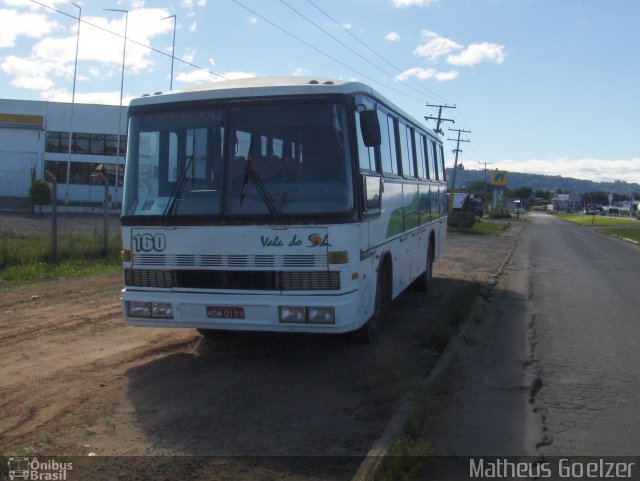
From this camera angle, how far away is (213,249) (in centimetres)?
670

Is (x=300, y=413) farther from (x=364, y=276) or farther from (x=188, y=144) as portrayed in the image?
(x=188, y=144)

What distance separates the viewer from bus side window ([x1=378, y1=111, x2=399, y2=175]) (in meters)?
8.31

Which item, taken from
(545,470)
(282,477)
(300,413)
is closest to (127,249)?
(300,413)

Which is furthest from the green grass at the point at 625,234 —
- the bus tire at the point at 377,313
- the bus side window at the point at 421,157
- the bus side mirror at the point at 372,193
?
the bus side mirror at the point at 372,193

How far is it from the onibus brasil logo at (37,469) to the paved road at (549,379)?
2656mm

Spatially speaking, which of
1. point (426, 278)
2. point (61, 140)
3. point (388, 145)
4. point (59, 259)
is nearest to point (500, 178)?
point (61, 140)

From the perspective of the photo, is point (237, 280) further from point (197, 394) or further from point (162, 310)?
point (197, 394)

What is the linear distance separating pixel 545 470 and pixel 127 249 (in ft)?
15.1

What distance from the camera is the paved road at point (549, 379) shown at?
5.23 m

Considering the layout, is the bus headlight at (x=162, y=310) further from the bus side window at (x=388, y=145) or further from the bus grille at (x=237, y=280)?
the bus side window at (x=388, y=145)

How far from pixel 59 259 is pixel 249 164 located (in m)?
9.85

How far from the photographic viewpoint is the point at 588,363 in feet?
25.4

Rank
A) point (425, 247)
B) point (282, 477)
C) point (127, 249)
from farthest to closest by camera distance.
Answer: point (425, 247), point (127, 249), point (282, 477)

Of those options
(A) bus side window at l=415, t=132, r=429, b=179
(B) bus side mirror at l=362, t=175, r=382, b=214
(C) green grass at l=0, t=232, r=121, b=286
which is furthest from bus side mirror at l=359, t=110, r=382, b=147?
(C) green grass at l=0, t=232, r=121, b=286
